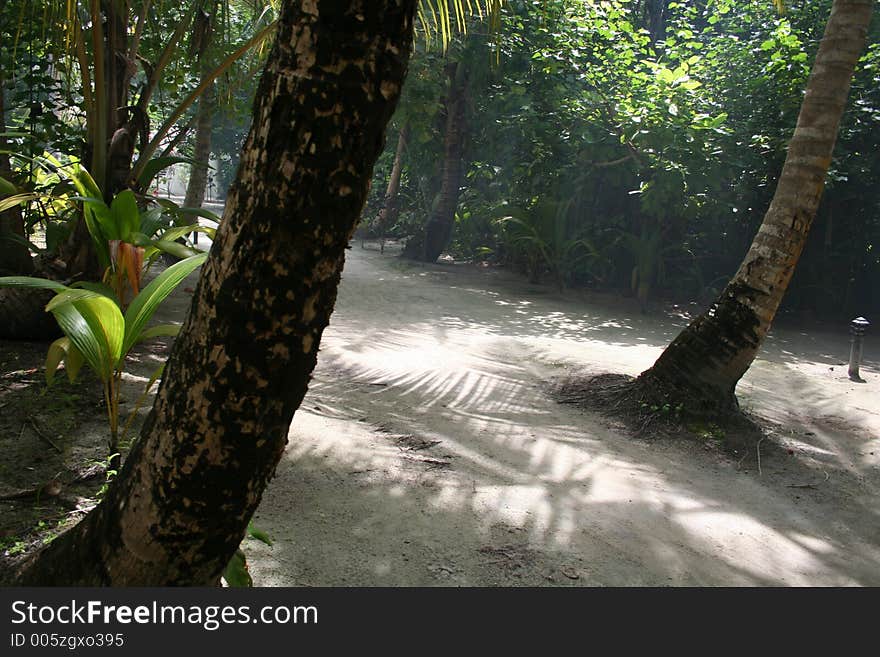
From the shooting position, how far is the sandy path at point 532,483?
310cm

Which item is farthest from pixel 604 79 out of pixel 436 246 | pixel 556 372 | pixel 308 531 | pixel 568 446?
pixel 308 531

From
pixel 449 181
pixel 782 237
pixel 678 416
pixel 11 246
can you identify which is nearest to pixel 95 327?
pixel 11 246

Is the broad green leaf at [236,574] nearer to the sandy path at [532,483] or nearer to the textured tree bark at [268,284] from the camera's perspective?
the textured tree bark at [268,284]

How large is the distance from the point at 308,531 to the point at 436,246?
11.3 meters

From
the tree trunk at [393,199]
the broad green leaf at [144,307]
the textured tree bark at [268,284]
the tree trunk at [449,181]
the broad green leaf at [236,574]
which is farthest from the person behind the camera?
the tree trunk at [393,199]

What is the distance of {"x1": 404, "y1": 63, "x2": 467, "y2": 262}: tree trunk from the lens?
43.7 ft

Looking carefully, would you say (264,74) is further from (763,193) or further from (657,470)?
(763,193)

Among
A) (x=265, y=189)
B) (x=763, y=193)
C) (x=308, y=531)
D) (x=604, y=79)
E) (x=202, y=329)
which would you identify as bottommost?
(x=308, y=531)

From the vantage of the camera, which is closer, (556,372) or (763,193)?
(556,372)

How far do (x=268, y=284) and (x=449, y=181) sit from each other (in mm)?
12629

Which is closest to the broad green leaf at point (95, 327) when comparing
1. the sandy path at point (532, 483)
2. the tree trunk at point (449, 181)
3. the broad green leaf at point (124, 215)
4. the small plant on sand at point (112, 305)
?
the small plant on sand at point (112, 305)

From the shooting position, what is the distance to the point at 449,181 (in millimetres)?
13859

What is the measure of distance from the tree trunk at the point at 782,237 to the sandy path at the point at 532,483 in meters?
0.64

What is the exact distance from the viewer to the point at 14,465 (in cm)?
323
